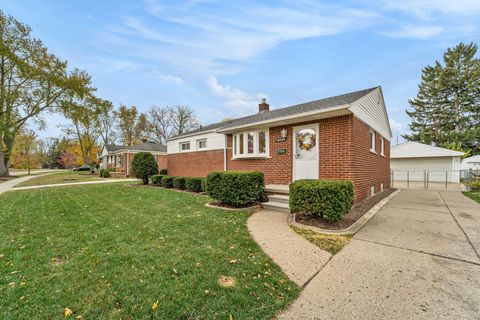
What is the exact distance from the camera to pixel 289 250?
11.3 feet

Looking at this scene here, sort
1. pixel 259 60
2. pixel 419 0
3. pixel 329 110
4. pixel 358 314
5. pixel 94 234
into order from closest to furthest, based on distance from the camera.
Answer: pixel 358 314 < pixel 94 234 < pixel 329 110 < pixel 419 0 < pixel 259 60

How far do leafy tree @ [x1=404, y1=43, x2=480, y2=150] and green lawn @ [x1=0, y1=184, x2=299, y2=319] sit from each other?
33.2 metres

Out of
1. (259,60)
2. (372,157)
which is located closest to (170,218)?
(372,157)

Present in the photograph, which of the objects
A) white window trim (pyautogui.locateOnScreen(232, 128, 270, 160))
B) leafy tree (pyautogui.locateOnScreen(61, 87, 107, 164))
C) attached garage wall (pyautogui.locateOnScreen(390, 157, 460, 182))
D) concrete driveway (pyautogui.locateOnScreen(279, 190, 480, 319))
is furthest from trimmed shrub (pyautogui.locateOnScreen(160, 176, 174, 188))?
attached garage wall (pyautogui.locateOnScreen(390, 157, 460, 182))

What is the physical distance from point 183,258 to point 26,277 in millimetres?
1930

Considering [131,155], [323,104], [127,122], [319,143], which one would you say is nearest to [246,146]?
[319,143]

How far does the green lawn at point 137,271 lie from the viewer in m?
2.06

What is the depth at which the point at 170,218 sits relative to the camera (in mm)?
5266

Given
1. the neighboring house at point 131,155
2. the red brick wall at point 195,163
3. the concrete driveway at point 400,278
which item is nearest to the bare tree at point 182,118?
the neighboring house at point 131,155

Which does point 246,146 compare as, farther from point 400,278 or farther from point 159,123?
point 159,123

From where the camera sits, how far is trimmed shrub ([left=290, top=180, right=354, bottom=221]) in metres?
4.45

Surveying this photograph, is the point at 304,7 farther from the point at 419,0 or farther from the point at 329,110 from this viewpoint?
the point at 329,110

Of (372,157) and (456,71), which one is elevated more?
(456,71)

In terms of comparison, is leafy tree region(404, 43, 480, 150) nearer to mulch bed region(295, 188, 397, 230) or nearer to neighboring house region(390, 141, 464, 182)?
neighboring house region(390, 141, 464, 182)
